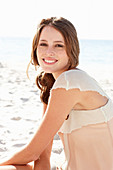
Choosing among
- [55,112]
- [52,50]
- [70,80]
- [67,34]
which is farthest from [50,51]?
[55,112]

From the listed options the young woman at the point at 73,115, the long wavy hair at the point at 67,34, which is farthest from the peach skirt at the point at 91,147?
the long wavy hair at the point at 67,34

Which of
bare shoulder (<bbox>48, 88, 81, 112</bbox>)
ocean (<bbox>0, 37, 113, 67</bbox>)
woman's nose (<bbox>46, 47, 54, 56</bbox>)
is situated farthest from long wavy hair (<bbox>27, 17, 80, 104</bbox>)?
ocean (<bbox>0, 37, 113, 67</bbox>)

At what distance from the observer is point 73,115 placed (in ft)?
5.47

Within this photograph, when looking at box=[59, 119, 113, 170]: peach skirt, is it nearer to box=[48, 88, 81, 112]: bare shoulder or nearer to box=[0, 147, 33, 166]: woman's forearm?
box=[48, 88, 81, 112]: bare shoulder

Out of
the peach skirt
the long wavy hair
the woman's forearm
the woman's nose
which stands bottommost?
the woman's forearm

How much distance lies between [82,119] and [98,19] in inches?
1879

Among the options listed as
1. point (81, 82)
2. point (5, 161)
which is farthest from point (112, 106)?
point (5, 161)

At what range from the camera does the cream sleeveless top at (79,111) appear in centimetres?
162

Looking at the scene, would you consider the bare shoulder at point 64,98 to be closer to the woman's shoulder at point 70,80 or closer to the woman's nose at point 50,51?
the woman's shoulder at point 70,80

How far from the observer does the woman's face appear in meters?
1.75

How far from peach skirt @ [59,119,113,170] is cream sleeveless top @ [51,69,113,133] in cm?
3

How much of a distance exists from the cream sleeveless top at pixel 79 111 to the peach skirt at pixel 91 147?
3 centimetres

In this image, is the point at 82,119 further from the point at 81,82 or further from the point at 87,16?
the point at 87,16

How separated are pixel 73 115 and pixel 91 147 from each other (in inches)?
8.9
